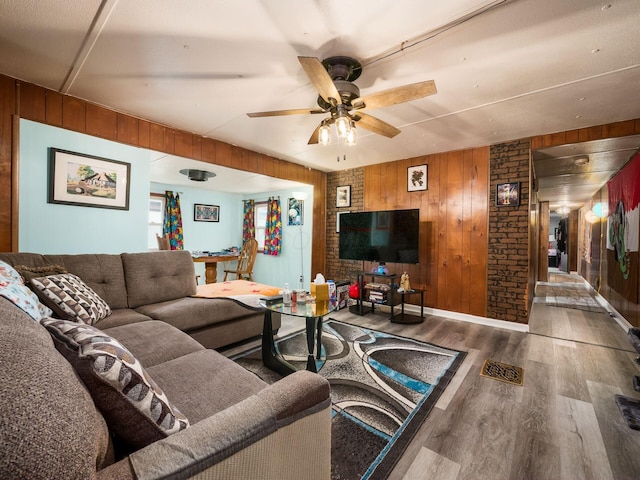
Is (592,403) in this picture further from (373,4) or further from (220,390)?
(373,4)

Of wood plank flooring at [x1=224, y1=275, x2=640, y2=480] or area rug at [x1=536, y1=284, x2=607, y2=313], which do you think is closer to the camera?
wood plank flooring at [x1=224, y1=275, x2=640, y2=480]

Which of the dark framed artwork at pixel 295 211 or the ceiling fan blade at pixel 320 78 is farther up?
the ceiling fan blade at pixel 320 78

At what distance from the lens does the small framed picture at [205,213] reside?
6.38 meters

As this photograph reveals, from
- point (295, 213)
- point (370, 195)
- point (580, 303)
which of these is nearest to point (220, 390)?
point (370, 195)

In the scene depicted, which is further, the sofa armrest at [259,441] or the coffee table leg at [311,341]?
the coffee table leg at [311,341]

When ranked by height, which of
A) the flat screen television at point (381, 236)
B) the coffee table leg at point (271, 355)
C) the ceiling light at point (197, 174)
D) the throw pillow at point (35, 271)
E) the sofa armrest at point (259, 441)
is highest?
the ceiling light at point (197, 174)

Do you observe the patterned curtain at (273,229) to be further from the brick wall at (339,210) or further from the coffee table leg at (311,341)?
the coffee table leg at (311,341)

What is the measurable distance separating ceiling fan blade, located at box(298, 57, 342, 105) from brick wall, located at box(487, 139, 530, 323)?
2808 millimetres

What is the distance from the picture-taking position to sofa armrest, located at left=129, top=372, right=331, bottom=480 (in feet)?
2.12

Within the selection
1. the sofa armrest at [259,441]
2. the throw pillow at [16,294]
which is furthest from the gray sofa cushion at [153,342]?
the sofa armrest at [259,441]

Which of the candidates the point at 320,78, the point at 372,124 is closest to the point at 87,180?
the point at 320,78

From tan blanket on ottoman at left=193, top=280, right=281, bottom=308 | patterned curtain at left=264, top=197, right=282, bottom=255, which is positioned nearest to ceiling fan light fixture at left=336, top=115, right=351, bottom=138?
tan blanket on ottoman at left=193, top=280, right=281, bottom=308

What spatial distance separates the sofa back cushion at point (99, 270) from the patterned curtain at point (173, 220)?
340 cm

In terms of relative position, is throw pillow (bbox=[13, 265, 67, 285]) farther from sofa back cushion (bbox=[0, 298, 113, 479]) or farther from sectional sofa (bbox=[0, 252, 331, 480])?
sofa back cushion (bbox=[0, 298, 113, 479])
